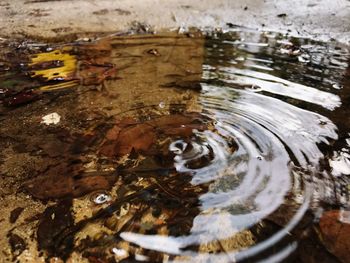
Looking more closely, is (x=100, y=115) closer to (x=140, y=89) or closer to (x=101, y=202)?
(x=140, y=89)

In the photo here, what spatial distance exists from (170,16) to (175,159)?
2694 millimetres

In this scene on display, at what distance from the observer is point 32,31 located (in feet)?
12.5

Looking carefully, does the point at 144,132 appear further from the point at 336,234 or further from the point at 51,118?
the point at 336,234

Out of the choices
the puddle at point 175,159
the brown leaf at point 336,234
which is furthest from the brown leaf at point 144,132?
the brown leaf at point 336,234

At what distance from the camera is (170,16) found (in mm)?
4156

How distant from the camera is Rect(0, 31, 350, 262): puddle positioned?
1.43 meters

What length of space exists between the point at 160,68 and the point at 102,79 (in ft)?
1.56

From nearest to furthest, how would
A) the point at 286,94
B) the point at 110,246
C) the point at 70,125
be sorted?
the point at 110,246, the point at 70,125, the point at 286,94

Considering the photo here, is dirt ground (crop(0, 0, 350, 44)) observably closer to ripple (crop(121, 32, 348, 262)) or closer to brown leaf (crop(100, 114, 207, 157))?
ripple (crop(121, 32, 348, 262))

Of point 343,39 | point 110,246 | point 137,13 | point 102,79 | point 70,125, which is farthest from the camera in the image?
point 137,13

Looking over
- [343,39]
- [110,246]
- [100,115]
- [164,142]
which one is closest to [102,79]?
[100,115]

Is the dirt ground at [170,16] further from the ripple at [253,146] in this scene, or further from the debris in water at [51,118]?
the debris in water at [51,118]

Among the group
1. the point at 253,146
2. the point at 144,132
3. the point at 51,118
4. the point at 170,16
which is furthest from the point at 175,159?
the point at 170,16

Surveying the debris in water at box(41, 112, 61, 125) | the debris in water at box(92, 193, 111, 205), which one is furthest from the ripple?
the debris in water at box(41, 112, 61, 125)
